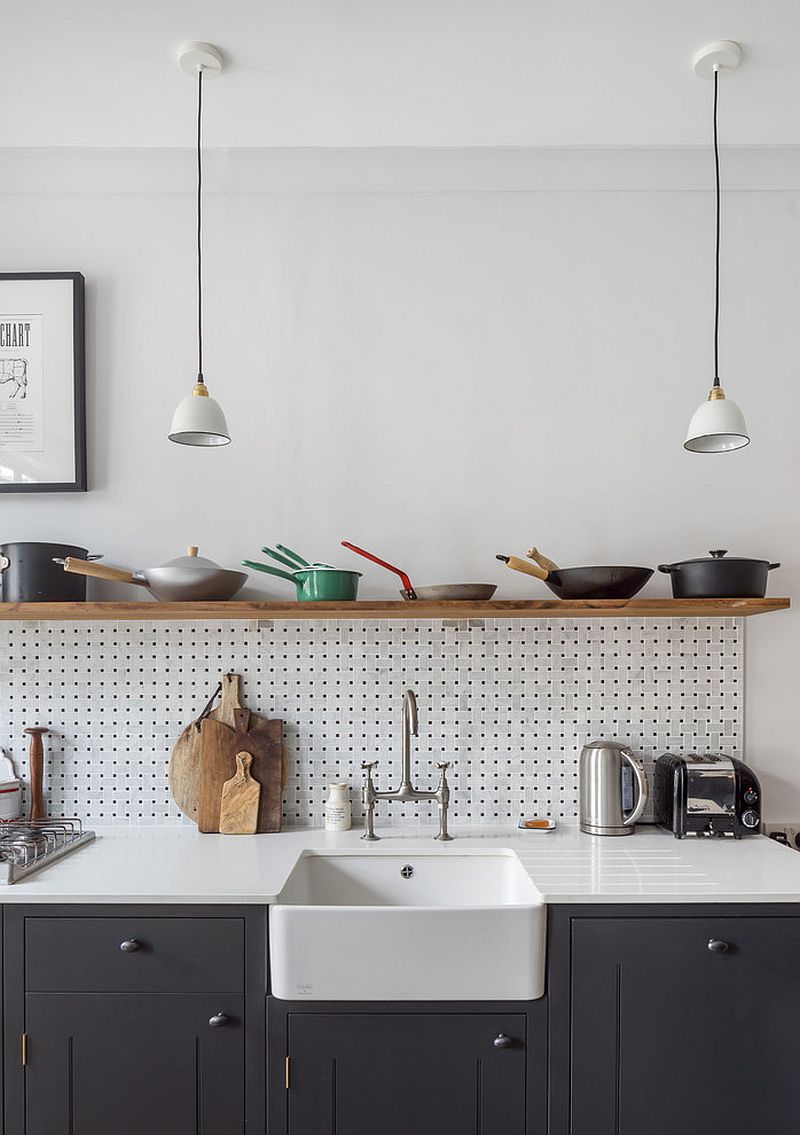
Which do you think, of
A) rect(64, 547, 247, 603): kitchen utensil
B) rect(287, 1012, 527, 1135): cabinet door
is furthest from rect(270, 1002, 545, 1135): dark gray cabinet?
rect(64, 547, 247, 603): kitchen utensil

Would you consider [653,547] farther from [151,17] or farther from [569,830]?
[151,17]

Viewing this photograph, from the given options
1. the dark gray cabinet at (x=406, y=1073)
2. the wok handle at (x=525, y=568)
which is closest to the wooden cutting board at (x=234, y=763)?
the dark gray cabinet at (x=406, y=1073)

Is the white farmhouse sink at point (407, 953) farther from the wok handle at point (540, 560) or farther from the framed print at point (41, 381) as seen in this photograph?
the framed print at point (41, 381)

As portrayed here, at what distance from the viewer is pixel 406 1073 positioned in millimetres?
1806

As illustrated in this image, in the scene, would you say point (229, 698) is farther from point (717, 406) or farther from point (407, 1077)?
point (717, 406)

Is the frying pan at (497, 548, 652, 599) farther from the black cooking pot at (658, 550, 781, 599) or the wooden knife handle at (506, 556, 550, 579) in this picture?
the black cooking pot at (658, 550, 781, 599)

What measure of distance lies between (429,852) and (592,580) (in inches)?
32.8

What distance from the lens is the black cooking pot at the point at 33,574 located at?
2.31m

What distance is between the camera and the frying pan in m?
2.24

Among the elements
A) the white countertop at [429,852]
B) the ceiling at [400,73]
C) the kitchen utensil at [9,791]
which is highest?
the ceiling at [400,73]

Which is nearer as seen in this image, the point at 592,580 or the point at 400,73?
the point at 400,73

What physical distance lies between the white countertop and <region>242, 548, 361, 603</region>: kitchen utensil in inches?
25.7

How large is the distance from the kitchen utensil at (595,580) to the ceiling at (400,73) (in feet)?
3.92

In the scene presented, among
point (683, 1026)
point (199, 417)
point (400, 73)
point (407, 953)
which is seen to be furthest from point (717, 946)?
point (400, 73)
